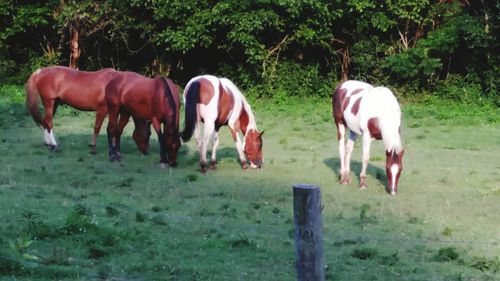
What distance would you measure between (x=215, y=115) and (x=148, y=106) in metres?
1.26

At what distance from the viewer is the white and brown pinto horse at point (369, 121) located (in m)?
11.6

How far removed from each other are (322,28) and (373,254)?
18.2m

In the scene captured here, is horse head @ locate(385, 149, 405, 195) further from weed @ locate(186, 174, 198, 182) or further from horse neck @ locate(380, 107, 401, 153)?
weed @ locate(186, 174, 198, 182)

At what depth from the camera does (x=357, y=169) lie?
46.5ft

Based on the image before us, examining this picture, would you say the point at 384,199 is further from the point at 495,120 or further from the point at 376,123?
the point at 495,120

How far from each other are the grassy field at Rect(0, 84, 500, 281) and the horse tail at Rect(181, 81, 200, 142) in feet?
2.35

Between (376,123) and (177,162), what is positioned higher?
(376,123)

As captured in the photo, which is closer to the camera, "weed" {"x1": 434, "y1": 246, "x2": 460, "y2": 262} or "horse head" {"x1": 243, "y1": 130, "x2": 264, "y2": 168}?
"weed" {"x1": 434, "y1": 246, "x2": 460, "y2": 262}

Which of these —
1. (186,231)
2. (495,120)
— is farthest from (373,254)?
(495,120)

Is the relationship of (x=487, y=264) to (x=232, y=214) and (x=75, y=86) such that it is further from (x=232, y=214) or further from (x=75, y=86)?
(x=75, y=86)

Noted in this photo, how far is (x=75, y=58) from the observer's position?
27.9m

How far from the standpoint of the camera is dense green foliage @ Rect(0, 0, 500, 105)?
80.3 ft

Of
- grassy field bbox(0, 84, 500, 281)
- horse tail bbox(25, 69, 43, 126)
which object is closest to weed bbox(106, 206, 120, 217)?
grassy field bbox(0, 84, 500, 281)

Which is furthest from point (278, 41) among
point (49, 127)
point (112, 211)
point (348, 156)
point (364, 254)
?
point (364, 254)
